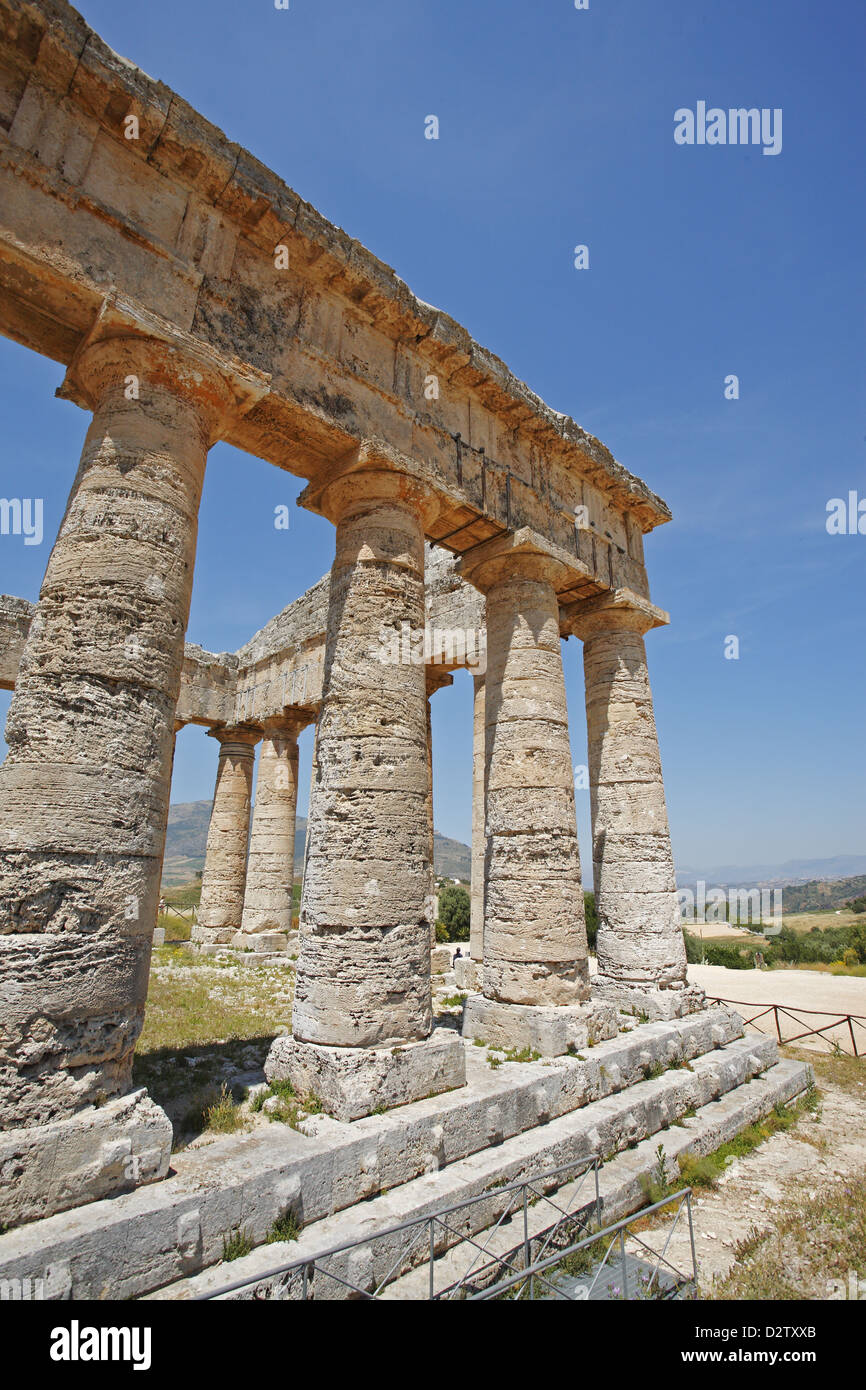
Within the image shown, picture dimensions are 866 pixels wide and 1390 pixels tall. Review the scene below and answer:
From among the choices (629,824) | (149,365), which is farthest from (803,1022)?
(149,365)

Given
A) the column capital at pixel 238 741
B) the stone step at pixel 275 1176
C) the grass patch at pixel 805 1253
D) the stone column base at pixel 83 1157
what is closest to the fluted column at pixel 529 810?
the stone step at pixel 275 1176

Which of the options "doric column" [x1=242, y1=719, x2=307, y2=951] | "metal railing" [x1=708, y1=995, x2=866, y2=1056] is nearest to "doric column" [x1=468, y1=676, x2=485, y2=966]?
"metal railing" [x1=708, y1=995, x2=866, y2=1056]

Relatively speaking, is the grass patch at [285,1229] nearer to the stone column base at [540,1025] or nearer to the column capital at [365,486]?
the stone column base at [540,1025]

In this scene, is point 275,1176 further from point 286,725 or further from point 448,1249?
point 286,725

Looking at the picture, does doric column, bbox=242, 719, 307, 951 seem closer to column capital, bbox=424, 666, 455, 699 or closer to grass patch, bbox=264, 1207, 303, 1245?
column capital, bbox=424, 666, 455, 699

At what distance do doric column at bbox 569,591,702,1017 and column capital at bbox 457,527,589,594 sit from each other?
1.83 metres

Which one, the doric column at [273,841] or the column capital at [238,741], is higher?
the column capital at [238,741]

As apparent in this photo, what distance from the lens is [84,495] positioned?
17.6 ft

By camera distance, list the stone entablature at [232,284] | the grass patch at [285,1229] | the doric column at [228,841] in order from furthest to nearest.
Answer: the doric column at [228,841]
the stone entablature at [232,284]
the grass patch at [285,1229]

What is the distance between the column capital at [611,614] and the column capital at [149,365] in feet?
21.9

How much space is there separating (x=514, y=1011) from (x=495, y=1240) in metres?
2.88

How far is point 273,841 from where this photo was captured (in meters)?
17.2

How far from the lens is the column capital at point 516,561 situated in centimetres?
905
